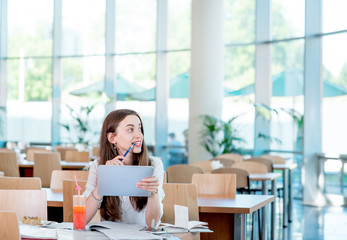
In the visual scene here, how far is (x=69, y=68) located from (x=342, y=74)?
613cm

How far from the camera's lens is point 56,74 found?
12758mm

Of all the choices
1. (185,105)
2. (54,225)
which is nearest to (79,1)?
(185,105)

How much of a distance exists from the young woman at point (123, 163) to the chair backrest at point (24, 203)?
45 cm

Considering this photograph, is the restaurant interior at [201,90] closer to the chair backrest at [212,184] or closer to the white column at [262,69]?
the white column at [262,69]

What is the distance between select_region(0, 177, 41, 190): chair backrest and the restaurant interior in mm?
1811

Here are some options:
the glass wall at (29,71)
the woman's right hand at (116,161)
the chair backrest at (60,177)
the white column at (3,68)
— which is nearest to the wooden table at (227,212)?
the chair backrest at (60,177)

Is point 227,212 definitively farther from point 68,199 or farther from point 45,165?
point 45,165

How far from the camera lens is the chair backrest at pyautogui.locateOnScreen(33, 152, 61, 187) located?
6644 millimetres

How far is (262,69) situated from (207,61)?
130 centimetres

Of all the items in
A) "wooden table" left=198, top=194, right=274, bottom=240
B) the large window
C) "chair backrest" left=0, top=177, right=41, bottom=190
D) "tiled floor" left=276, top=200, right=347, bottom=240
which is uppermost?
the large window

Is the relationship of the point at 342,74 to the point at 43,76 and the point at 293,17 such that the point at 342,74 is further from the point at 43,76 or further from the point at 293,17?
the point at 43,76

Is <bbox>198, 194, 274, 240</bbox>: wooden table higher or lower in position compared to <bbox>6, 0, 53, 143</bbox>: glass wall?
lower

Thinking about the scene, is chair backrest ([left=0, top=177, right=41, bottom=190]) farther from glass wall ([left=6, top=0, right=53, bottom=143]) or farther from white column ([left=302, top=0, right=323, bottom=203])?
glass wall ([left=6, top=0, right=53, bottom=143])

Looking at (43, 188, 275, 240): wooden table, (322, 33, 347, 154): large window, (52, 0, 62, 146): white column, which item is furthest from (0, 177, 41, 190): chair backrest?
(52, 0, 62, 146): white column
